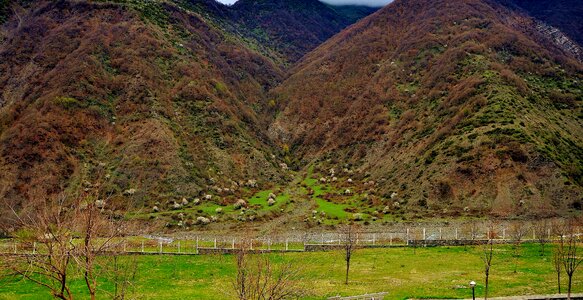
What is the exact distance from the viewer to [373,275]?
36875 mm

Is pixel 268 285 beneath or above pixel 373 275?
above

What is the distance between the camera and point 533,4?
19762 centimetres

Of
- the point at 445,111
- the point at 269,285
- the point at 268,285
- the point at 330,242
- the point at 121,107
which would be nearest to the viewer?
the point at 269,285

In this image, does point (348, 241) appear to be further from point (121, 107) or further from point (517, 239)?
point (121, 107)

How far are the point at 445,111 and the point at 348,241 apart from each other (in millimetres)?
65592

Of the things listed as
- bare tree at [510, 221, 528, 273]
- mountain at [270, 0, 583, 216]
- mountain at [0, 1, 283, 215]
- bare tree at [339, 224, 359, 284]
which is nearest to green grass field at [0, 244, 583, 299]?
bare tree at [510, 221, 528, 273]

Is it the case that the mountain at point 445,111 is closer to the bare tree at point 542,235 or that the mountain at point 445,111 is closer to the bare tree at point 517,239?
the bare tree at point 517,239

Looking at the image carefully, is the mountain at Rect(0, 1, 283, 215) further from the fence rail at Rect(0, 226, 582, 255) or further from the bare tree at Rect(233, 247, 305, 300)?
the bare tree at Rect(233, 247, 305, 300)

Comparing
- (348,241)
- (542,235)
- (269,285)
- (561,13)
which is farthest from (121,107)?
(561,13)

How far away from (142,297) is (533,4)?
214 meters

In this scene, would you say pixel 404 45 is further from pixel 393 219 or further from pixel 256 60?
pixel 393 219

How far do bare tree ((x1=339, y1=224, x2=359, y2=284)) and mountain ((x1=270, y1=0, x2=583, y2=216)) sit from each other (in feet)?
57.1

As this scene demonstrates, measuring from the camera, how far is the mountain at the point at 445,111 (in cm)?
7125

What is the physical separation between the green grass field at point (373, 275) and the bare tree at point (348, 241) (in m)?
1.11
